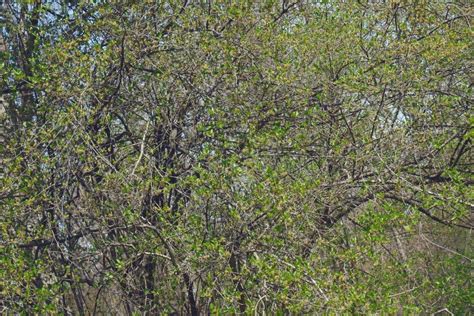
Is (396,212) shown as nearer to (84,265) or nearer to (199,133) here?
(199,133)

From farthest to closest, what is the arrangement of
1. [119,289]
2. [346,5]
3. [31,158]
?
[346,5] → [119,289] → [31,158]

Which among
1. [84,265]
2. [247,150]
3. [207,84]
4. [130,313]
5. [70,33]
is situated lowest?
[130,313]

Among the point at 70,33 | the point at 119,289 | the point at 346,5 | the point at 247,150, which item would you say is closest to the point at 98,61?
the point at 70,33

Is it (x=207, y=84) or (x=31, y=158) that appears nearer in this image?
(x=31, y=158)

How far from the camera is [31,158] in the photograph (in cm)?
512

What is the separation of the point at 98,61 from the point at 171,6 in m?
0.78

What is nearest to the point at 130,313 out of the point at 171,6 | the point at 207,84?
the point at 207,84

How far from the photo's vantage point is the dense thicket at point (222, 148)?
4.95 metres

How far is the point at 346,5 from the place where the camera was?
20.2ft

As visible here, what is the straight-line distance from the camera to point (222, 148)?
17.9ft

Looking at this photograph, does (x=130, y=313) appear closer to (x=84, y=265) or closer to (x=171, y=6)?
(x=84, y=265)

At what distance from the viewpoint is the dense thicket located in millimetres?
4945

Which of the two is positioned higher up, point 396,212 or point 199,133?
point 199,133

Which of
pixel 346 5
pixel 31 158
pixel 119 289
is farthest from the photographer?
pixel 346 5
